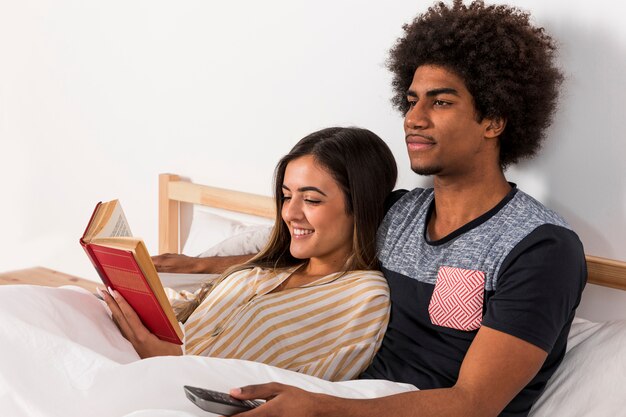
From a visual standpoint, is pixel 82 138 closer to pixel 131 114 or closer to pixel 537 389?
pixel 131 114

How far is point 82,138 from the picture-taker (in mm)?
2758

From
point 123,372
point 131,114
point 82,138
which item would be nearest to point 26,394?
point 123,372

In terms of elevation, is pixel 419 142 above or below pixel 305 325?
above

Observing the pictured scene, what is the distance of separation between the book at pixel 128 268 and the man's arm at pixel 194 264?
1.24 feet

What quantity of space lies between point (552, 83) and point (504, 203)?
225 mm

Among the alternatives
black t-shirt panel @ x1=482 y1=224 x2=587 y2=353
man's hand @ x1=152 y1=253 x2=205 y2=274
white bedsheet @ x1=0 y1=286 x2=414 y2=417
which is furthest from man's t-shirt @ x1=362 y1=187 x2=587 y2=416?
man's hand @ x1=152 y1=253 x2=205 y2=274

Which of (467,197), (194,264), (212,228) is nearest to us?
(467,197)

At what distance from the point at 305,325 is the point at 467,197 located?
361mm

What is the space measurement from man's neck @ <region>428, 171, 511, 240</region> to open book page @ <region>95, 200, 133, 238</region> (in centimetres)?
54

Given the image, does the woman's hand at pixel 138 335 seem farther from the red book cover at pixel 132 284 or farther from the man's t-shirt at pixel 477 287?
the man's t-shirt at pixel 477 287

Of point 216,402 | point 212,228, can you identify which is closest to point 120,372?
point 216,402

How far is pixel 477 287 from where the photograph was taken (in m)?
1.34

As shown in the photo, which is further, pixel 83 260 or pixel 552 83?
pixel 83 260

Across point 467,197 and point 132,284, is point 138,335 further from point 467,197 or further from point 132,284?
point 467,197
